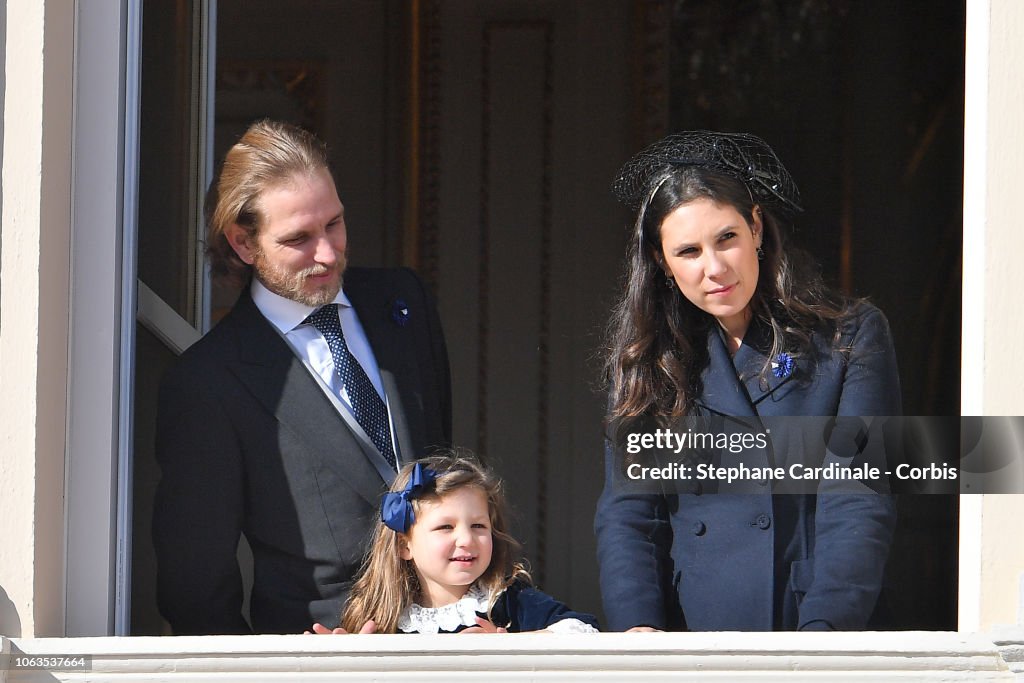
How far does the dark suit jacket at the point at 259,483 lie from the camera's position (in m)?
3.00

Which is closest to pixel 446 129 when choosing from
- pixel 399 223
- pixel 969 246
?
pixel 399 223

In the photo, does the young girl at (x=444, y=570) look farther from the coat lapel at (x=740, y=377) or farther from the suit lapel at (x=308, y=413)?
the coat lapel at (x=740, y=377)

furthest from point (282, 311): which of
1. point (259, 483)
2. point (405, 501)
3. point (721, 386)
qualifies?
point (721, 386)

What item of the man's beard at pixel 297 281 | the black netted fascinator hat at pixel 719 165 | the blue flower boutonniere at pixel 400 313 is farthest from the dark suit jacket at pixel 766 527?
the man's beard at pixel 297 281

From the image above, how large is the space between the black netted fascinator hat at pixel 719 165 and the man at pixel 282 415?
0.53m

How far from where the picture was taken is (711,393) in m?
3.01

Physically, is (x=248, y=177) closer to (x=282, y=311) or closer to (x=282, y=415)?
(x=282, y=311)

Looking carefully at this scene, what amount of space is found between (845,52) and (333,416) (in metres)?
2.68

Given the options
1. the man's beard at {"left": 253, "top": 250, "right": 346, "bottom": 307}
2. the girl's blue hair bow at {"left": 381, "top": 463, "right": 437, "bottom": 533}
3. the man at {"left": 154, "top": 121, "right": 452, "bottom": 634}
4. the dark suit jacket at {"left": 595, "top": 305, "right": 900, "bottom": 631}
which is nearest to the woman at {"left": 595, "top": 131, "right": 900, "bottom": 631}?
the dark suit jacket at {"left": 595, "top": 305, "right": 900, "bottom": 631}

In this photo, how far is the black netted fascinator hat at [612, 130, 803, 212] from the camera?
3.07 m

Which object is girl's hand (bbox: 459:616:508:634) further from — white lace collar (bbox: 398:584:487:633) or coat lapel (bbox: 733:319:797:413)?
coat lapel (bbox: 733:319:797:413)

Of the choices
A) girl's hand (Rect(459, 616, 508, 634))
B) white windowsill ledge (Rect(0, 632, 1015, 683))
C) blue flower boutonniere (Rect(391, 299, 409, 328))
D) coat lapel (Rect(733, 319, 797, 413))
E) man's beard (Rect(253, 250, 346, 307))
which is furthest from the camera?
blue flower boutonniere (Rect(391, 299, 409, 328))

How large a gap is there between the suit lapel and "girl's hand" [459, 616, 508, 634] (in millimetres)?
318

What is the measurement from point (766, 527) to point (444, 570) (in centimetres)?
58
